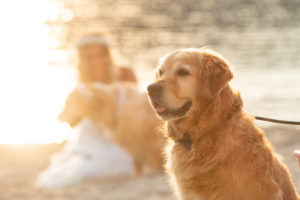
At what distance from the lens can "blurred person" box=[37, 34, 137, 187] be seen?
6414 mm

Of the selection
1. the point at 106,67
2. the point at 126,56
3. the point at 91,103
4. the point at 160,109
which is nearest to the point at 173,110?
the point at 160,109

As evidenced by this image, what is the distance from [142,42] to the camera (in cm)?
2167

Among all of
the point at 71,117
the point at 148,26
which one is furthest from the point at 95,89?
the point at 148,26

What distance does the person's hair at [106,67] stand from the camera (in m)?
7.14

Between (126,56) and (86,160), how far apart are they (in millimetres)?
11712

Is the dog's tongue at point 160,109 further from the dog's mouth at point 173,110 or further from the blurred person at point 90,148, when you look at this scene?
the blurred person at point 90,148

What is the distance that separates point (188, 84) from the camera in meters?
3.24

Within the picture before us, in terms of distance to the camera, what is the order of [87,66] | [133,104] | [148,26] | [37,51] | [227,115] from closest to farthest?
[227,115] < [133,104] < [87,66] < [37,51] < [148,26]

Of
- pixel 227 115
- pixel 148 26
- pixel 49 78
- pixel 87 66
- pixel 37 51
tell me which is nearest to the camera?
pixel 227 115

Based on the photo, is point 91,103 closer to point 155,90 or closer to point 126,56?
point 155,90

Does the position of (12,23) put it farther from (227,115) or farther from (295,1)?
(227,115)

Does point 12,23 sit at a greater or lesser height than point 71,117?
greater

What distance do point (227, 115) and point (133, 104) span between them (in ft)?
11.9

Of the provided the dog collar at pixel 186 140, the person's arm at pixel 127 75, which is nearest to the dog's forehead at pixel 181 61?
the dog collar at pixel 186 140
